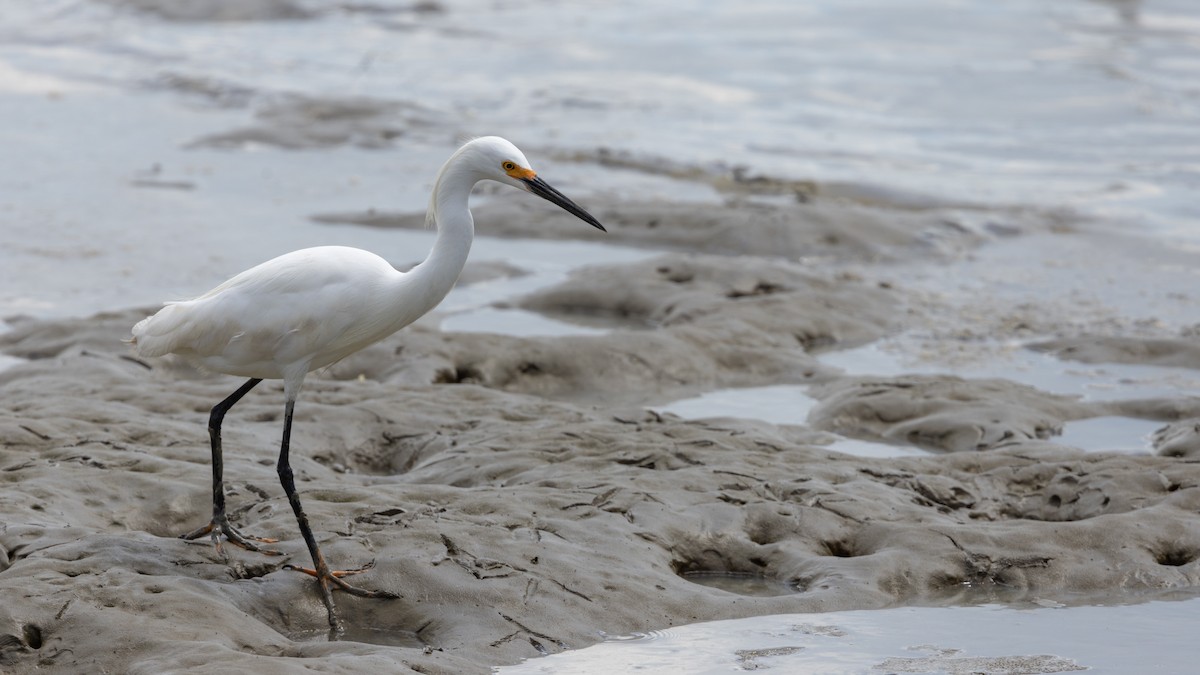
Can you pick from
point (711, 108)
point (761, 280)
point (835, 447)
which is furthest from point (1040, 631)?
point (711, 108)

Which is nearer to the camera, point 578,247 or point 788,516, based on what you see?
point 788,516

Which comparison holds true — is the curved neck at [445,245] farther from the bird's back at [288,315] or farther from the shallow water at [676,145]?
the shallow water at [676,145]

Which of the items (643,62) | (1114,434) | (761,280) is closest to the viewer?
(1114,434)

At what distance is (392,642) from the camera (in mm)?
4684

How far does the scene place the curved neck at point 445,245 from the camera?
4918mm

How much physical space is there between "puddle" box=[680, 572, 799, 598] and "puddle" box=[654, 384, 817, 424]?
206 cm

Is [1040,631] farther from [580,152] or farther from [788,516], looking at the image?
[580,152]

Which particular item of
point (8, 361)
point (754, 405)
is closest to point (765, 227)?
point (754, 405)

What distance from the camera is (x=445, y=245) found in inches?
194

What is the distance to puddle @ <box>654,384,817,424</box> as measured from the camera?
7.58m

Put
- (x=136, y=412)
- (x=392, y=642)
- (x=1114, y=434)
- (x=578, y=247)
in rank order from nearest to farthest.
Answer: (x=392, y=642), (x=136, y=412), (x=1114, y=434), (x=578, y=247)

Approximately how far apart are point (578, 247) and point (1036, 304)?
3518 mm

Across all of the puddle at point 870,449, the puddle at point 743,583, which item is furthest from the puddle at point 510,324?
the puddle at point 743,583

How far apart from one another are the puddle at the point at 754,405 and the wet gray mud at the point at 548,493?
14cm
